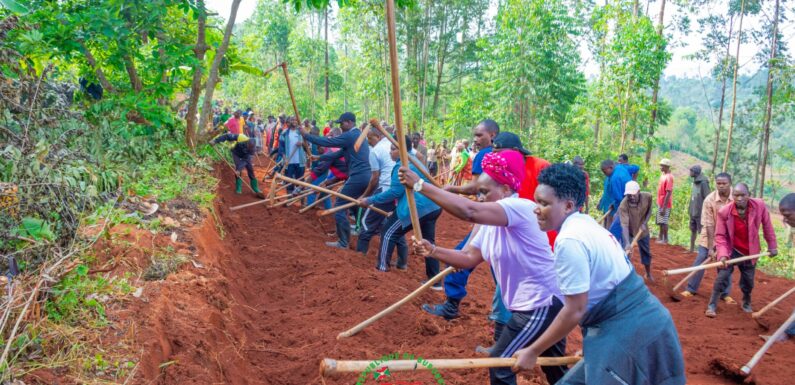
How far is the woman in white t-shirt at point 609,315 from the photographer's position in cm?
257

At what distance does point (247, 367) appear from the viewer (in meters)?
4.36

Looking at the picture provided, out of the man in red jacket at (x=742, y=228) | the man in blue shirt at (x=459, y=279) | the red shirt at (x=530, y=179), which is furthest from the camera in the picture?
the man in red jacket at (x=742, y=228)

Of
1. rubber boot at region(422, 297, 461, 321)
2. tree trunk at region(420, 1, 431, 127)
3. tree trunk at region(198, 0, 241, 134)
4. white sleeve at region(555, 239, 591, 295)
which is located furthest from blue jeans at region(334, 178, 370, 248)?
tree trunk at region(420, 1, 431, 127)

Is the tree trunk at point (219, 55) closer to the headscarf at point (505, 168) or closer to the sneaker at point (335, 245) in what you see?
the sneaker at point (335, 245)

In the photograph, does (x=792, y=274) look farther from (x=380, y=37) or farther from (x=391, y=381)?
(x=380, y=37)

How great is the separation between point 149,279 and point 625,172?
282 inches

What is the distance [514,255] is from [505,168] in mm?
576

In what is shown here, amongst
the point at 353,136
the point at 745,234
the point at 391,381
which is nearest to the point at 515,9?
the point at 353,136

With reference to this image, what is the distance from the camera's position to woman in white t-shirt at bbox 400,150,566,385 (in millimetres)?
3174

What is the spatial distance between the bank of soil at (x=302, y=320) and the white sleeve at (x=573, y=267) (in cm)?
194

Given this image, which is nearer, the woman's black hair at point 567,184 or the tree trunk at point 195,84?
the woman's black hair at point 567,184

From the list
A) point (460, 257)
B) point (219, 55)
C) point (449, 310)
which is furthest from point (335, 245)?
point (460, 257)

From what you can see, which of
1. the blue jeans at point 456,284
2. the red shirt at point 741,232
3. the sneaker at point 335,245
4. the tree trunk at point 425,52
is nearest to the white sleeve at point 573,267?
the blue jeans at point 456,284

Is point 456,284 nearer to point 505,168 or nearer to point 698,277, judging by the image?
point 505,168
